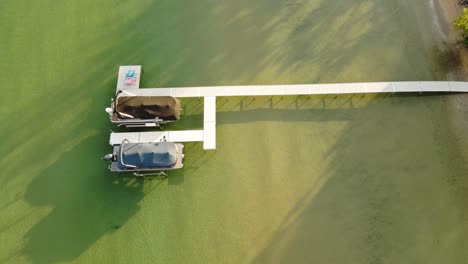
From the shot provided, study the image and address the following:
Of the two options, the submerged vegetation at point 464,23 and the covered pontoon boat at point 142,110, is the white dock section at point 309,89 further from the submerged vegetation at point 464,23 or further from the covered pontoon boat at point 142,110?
the submerged vegetation at point 464,23

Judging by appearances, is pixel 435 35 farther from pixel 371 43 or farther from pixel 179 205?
pixel 179 205

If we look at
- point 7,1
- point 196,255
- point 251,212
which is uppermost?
point 7,1

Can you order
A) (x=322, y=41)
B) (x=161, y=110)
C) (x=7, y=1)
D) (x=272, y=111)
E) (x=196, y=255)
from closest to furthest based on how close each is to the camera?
(x=196, y=255) < (x=161, y=110) < (x=272, y=111) < (x=322, y=41) < (x=7, y=1)

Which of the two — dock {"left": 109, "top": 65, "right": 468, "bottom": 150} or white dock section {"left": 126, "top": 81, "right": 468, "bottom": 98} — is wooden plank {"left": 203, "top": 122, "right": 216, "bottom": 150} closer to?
dock {"left": 109, "top": 65, "right": 468, "bottom": 150}

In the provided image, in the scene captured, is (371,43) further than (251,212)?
Yes

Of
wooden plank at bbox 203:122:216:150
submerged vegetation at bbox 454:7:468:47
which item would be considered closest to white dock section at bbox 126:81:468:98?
wooden plank at bbox 203:122:216:150

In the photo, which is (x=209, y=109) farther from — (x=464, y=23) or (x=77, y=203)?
(x=464, y=23)

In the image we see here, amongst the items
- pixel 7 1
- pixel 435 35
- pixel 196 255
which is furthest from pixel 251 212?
pixel 7 1

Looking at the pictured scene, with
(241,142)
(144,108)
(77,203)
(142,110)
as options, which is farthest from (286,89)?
(77,203)
